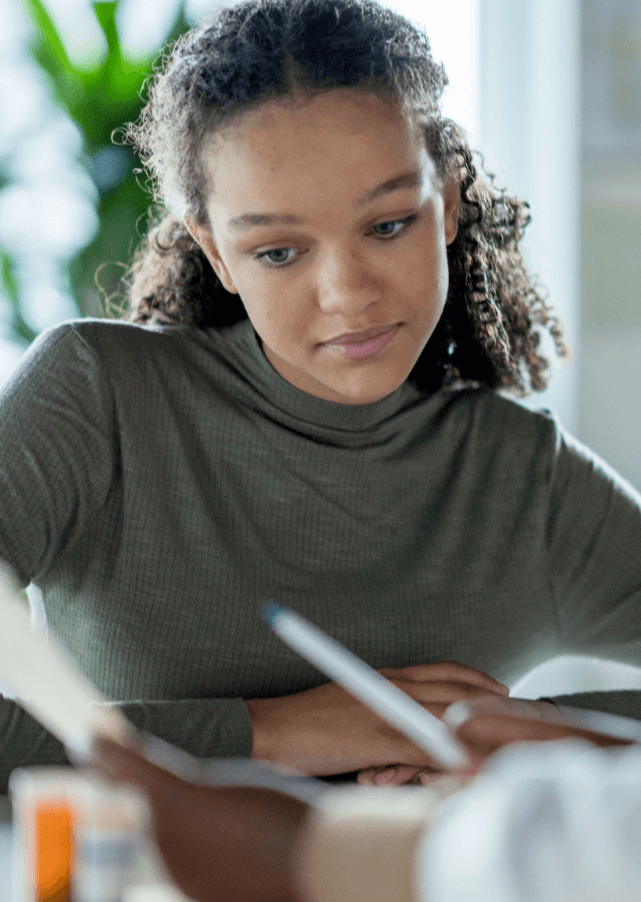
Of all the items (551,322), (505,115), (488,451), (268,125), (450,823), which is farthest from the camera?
(505,115)

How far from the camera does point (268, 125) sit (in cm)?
95

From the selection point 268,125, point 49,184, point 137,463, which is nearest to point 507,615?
point 137,463

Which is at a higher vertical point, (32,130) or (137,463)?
(32,130)

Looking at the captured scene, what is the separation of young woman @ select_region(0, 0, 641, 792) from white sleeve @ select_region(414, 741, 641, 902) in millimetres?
575

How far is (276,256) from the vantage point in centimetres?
97

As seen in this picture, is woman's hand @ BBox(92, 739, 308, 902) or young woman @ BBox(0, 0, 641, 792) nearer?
woman's hand @ BBox(92, 739, 308, 902)

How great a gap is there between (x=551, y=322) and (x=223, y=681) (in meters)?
0.72

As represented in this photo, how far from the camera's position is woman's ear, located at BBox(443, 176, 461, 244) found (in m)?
1.10

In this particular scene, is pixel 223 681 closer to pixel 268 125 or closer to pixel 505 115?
pixel 268 125

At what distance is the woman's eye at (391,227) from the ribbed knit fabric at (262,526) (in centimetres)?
23

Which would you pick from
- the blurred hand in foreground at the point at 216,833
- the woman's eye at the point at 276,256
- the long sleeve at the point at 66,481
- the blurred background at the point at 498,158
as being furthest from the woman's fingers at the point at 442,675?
the blurred background at the point at 498,158

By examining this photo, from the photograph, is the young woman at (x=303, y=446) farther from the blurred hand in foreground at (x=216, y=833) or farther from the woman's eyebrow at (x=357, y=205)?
the blurred hand in foreground at (x=216, y=833)

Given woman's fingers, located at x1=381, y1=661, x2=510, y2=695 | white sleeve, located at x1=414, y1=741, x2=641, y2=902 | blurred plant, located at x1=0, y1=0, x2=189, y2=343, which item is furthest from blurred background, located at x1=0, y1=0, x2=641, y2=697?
white sleeve, located at x1=414, y1=741, x2=641, y2=902

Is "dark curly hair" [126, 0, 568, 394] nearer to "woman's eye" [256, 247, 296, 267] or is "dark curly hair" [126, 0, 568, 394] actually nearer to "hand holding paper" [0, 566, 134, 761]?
"woman's eye" [256, 247, 296, 267]
